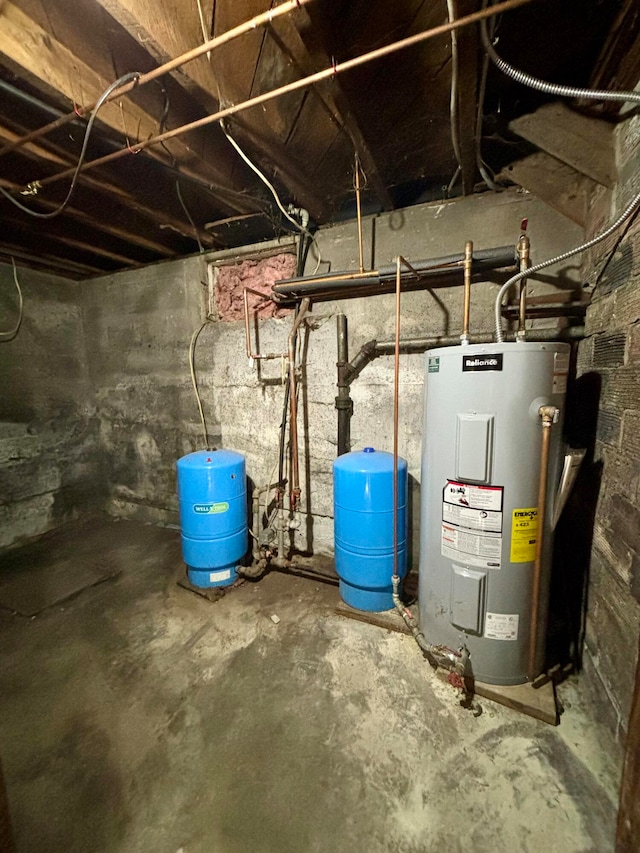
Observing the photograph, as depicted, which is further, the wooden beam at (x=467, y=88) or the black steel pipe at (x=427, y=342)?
the black steel pipe at (x=427, y=342)

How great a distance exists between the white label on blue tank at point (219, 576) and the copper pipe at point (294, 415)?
65 cm

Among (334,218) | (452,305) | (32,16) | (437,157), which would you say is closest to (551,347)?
(452,305)

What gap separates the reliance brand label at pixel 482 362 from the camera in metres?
1.36

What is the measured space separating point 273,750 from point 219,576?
3.91 feet

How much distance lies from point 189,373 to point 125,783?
2682 millimetres

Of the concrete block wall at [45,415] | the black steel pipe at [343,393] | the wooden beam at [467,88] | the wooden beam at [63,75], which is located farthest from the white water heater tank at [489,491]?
the concrete block wall at [45,415]

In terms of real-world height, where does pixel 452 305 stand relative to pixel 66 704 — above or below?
above

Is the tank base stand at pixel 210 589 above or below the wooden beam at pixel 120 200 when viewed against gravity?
below

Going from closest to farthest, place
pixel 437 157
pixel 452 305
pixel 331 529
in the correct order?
pixel 437 157
pixel 452 305
pixel 331 529

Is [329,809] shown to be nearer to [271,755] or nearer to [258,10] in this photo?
[271,755]

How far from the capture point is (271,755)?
1.33 meters

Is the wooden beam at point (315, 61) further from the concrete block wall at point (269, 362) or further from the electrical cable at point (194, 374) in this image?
the electrical cable at point (194, 374)

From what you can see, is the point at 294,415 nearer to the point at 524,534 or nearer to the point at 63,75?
the point at 524,534

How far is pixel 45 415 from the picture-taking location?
3.40m
